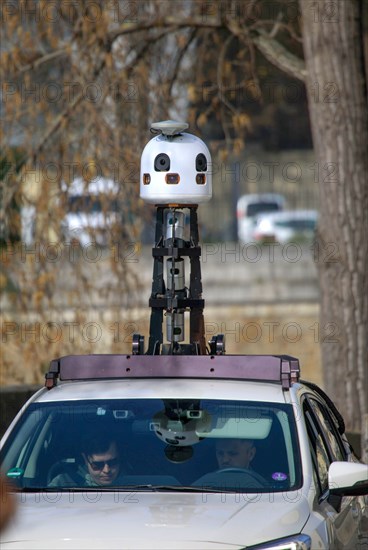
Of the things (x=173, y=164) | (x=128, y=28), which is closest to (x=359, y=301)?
(x=128, y=28)

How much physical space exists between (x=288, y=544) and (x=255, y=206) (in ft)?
105

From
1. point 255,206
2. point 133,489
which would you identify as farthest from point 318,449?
point 255,206

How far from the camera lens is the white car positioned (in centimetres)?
450

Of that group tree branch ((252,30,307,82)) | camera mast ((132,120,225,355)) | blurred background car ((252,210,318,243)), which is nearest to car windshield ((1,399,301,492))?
camera mast ((132,120,225,355))

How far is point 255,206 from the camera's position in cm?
3612

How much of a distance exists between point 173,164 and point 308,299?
16476 mm

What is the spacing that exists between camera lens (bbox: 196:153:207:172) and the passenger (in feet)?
7.12

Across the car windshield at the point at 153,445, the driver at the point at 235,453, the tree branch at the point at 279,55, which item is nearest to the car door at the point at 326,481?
the car windshield at the point at 153,445

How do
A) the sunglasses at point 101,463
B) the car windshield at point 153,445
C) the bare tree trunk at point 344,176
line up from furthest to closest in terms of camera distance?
the bare tree trunk at point 344,176, the sunglasses at point 101,463, the car windshield at point 153,445

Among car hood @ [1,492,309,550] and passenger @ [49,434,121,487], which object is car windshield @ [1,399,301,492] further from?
car hood @ [1,492,309,550]

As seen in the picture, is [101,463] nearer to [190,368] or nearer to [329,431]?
[190,368]

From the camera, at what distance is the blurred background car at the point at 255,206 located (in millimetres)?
34062

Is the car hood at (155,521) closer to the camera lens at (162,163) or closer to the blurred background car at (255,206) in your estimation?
the camera lens at (162,163)

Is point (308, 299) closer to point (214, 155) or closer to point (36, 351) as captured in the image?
point (214, 155)
